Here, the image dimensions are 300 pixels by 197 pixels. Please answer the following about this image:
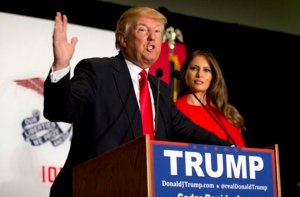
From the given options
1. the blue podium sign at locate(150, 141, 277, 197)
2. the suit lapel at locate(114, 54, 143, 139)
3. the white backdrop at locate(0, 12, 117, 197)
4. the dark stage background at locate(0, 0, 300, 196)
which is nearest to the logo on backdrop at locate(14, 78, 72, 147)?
the white backdrop at locate(0, 12, 117, 197)

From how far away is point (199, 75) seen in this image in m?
3.99

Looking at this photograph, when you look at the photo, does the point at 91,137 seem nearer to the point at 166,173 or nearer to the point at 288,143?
the point at 166,173

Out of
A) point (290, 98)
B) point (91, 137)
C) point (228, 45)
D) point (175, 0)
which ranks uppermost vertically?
point (175, 0)

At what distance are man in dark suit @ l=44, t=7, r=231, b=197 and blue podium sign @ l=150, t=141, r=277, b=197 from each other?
389 millimetres

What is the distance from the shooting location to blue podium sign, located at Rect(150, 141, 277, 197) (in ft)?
6.27

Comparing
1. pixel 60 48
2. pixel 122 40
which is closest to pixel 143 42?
pixel 122 40

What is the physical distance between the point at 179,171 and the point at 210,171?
0.13m

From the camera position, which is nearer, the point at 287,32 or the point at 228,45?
the point at 228,45

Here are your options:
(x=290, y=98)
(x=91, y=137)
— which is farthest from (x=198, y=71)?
(x=290, y=98)

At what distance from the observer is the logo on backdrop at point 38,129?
163 inches

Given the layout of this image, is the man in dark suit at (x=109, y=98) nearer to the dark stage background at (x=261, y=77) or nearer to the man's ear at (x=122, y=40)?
the man's ear at (x=122, y=40)

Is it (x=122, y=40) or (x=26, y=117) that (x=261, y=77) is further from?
(x=122, y=40)

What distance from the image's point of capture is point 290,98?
5.89 m

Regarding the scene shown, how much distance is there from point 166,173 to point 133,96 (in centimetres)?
63
